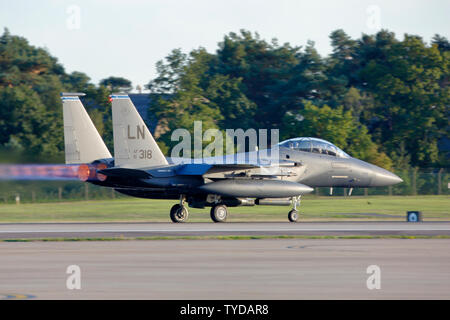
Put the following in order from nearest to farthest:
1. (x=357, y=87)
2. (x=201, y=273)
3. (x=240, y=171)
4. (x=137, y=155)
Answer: (x=201, y=273)
(x=137, y=155)
(x=240, y=171)
(x=357, y=87)

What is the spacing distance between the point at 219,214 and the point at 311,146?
4.76 metres

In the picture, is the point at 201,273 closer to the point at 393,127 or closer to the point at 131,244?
the point at 131,244

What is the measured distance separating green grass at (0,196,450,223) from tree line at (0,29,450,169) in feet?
37.7

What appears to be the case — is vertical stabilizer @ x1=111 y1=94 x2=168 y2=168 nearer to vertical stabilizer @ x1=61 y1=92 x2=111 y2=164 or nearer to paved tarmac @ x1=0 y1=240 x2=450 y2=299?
vertical stabilizer @ x1=61 y1=92 x2=111 y2=164

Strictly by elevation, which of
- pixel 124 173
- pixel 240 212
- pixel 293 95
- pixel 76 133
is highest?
pixel 293 95

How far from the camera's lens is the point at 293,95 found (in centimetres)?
6450

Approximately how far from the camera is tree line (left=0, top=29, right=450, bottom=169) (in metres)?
51.2

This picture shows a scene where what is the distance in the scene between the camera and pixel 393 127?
58.8m

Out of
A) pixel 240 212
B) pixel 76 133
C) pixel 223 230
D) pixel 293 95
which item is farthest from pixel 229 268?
pixel 293 95

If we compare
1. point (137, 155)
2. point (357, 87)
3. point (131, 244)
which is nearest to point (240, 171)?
point (137, 155)

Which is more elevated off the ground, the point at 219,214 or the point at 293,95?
the point at 293,95

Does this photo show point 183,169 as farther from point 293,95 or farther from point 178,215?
point 293,95
